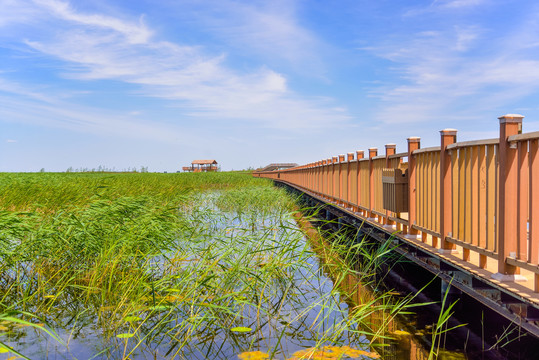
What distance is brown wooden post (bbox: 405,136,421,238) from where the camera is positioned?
21.5 feet

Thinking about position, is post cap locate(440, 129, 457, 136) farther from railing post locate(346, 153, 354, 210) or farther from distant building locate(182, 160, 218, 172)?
distant building locate(182, 160, 218, 172)

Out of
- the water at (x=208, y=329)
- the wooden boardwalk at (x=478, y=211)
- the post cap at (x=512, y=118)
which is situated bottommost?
the water at (x=208, y=329)

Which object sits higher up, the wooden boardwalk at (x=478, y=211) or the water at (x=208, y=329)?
the wooden boardwalk at (x=478, y=211)

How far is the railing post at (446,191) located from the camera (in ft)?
17.5

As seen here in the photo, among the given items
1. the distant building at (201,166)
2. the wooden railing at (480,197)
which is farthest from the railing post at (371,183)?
the distant building at (201,166)

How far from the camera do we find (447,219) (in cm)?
→ 535

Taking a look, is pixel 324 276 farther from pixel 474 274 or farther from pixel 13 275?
Answer: pixel 13 275

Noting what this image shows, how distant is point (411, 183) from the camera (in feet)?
21.9

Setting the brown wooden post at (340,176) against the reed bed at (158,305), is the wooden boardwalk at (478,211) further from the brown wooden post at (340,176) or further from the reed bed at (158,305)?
the brown wooden post at (340,176)

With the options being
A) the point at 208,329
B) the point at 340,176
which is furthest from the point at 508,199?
the point at 340,176

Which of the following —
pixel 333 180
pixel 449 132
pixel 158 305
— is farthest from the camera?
pixel 333 180

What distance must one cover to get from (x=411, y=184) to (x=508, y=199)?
Result: 270cm

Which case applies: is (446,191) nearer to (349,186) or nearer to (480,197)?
(480,197)

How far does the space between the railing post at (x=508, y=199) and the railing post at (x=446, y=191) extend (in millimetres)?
1263
